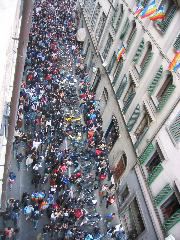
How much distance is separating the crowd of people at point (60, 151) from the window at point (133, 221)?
622mm

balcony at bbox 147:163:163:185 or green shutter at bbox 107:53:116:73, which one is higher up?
green shutter at bbox 107:53:116:73

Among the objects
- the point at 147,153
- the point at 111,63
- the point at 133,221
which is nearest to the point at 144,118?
the point at 147,153

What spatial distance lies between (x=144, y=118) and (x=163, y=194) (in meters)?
5.49

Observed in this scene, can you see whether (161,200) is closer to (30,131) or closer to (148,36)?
(148,36)

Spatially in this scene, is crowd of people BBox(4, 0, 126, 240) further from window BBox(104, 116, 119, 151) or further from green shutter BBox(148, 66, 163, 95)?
green shutter BBox(148, 66, 163, 95)

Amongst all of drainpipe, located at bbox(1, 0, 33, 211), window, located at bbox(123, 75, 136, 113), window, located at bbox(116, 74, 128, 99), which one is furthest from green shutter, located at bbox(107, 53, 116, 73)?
drainpipe, located at bbox(1, 0, 33, 211)

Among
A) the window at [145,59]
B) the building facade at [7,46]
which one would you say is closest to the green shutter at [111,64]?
the window at [145,59]

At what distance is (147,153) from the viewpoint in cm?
2120

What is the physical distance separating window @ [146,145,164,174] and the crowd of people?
471cm

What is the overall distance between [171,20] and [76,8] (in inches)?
1297

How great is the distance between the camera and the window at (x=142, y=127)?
22.0 metres

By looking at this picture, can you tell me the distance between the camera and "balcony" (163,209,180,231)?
1759 centimetres

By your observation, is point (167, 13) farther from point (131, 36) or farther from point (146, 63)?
point (131, 36)

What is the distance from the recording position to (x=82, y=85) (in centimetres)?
3631
